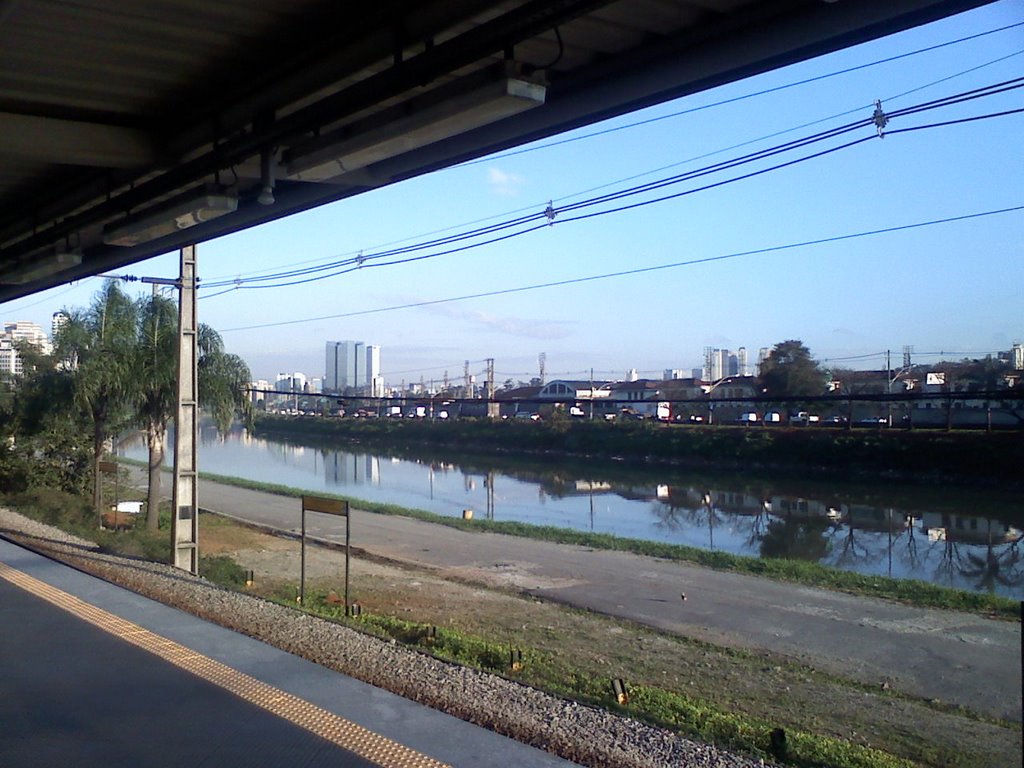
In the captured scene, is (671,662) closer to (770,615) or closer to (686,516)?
(770,615)

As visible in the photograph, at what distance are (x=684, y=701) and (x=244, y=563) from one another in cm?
1255

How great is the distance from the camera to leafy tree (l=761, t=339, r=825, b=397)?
29484mm

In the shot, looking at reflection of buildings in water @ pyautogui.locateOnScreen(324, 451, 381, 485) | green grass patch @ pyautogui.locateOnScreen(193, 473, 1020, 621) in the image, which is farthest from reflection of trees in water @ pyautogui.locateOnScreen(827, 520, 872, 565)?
reflection of buildings in water @ pyautogui.locateOnScreen(324, 451, 381, 485)

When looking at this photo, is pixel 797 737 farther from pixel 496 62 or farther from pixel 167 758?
pixel 496 62

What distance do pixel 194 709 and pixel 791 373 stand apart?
26278mm

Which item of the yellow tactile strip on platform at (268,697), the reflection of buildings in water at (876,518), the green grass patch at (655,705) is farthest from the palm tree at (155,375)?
the reflection of buildings in water at (876,518)

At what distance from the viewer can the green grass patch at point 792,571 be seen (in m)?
15.8

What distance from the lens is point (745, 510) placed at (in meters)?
32.2

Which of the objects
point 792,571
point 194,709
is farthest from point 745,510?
Answer: point 194,709

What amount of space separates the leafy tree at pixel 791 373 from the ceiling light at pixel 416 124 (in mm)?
24068

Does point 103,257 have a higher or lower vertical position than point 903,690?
higher

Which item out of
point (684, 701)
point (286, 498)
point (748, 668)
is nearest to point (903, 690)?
point (748, 668)

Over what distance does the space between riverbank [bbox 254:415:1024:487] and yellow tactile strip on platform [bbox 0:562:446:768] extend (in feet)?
88.4

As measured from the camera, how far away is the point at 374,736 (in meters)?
5.52
